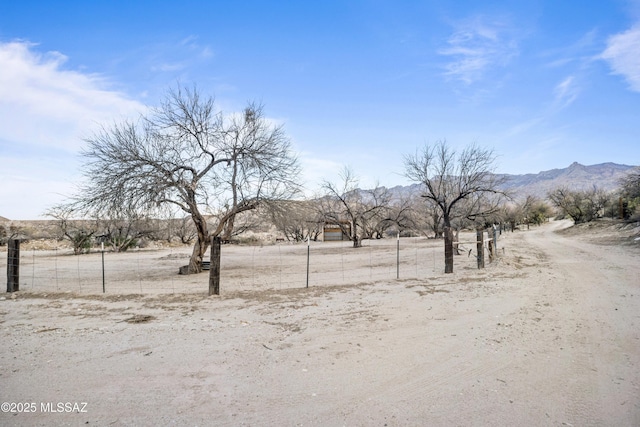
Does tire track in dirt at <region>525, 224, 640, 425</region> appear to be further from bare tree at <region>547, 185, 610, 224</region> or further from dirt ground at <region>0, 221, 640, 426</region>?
bare tree at <region>547, 185, 610, 224</region>

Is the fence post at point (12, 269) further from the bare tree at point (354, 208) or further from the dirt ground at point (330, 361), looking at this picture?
the bare tree at point (354, 208)

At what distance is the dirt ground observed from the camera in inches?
142

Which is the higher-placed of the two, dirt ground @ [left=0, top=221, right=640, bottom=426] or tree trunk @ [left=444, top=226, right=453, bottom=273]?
tree trunk @ [left=444, top=226, right=453, bottom=273]

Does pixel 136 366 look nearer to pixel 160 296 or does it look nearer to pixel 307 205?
pixel 160 296

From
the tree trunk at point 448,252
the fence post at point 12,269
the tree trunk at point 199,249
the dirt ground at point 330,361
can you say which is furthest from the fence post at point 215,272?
the tree trunk at point 448,252

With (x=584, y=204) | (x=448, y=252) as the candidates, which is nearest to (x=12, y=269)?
(x=448, y=252)

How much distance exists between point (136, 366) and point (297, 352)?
2103 millimetres

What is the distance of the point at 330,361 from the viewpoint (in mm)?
4887

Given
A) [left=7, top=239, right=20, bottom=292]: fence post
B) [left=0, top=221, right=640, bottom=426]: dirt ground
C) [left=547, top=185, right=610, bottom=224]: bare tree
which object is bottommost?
[left=0, top=221, right=640, bottom=426]: dirt ground

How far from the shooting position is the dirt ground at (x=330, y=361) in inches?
142

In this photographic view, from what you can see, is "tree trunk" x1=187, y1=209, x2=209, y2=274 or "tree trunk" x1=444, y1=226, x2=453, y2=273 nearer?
"tree trunk" x1=444, y1=226, x2=453, y2=273

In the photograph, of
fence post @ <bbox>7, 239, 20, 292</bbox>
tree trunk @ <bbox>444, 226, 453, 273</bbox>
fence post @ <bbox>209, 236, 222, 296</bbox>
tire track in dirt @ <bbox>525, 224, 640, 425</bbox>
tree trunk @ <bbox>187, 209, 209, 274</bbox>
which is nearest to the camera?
tire track in dirt @ <bbox>525, 224, 640, 425</bbox>

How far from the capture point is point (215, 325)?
6.75m

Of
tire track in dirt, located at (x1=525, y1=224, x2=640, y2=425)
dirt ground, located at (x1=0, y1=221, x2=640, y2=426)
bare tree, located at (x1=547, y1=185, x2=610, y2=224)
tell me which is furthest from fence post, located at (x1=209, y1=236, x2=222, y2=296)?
bare tree, located at (x1=547, y1=185, x2=610, y2=224)
